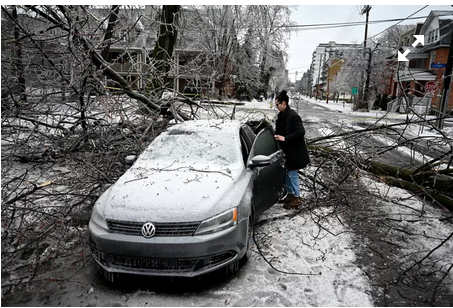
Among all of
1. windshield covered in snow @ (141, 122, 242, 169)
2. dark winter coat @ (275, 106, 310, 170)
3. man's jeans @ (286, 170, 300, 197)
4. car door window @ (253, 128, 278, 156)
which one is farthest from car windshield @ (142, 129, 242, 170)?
man's jeans @ (286, 170, 300, 197)

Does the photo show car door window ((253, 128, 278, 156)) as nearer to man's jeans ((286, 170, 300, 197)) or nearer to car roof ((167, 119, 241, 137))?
car roof ((167, 119, 241, 137))

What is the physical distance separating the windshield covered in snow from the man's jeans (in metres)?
1.43

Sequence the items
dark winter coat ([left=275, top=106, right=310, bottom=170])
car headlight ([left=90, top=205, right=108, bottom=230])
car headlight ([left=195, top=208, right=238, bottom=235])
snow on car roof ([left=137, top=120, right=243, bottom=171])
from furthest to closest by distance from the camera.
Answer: dark winter coat ([left=275, top=106, right=310, bottom=170]) → snow on car roof ([left=137, top=120, right=243, bottom=171]) → car headlight ([left=90, top=205, right=108, bottom=230]) → car headlight ([left=195, top=208, right=238, bottom=235])

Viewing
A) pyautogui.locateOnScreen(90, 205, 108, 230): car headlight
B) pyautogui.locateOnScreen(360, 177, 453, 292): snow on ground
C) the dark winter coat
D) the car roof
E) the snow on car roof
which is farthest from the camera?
the dark winter coat

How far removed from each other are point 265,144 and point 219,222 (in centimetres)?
212

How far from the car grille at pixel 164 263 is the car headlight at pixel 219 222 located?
10.3 inches

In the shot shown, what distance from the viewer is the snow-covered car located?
314cm

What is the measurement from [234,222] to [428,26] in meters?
49.1

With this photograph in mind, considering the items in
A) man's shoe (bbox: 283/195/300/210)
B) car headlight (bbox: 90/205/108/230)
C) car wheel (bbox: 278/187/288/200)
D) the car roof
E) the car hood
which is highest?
the car roof

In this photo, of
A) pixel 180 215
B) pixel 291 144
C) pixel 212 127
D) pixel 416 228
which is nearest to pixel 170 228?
pixel 180 215

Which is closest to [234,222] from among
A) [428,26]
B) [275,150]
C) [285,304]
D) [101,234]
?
[285,304]

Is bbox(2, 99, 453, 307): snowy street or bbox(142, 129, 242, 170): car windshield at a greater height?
bbox(142, 129, 242, 170): car windshield

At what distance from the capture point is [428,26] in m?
41.6

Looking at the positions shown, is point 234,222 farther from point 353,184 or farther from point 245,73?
point 245,73
